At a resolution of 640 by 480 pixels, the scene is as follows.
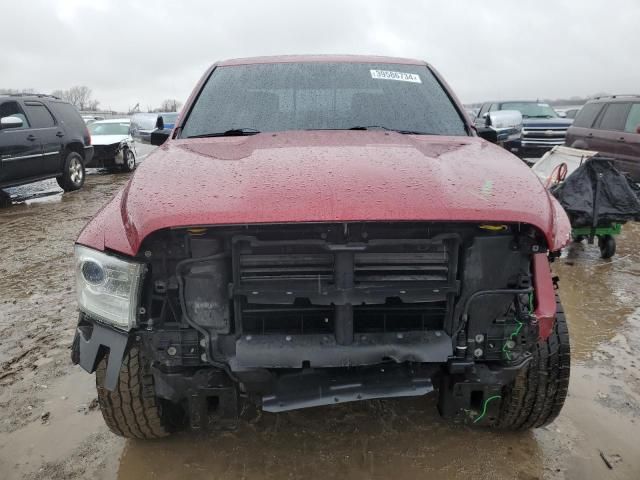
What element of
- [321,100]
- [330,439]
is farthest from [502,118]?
[330,439]

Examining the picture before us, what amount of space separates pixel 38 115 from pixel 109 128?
5634 millimetres

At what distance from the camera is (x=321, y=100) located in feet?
10.1

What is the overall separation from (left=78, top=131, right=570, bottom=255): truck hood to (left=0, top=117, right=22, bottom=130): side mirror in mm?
7199

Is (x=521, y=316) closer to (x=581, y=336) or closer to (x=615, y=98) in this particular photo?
(x=581, y=336)

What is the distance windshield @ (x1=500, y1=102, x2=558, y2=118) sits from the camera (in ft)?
48.1

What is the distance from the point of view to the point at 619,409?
279 cm

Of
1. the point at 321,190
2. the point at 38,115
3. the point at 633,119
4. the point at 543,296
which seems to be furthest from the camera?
the point at 38,115

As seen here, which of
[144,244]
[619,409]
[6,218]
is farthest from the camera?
[6,218]

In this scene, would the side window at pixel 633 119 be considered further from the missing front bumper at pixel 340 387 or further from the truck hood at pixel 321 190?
the missing front bumper at pixel 340 387

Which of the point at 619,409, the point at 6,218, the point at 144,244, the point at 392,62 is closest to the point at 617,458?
the point at 619,409

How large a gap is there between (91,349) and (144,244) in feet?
1.65

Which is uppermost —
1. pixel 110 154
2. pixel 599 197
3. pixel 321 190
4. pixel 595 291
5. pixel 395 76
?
pixel 395 76

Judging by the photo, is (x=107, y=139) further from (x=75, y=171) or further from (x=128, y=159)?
(x=75, y=171)

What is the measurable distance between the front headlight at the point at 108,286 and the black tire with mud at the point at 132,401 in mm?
311
